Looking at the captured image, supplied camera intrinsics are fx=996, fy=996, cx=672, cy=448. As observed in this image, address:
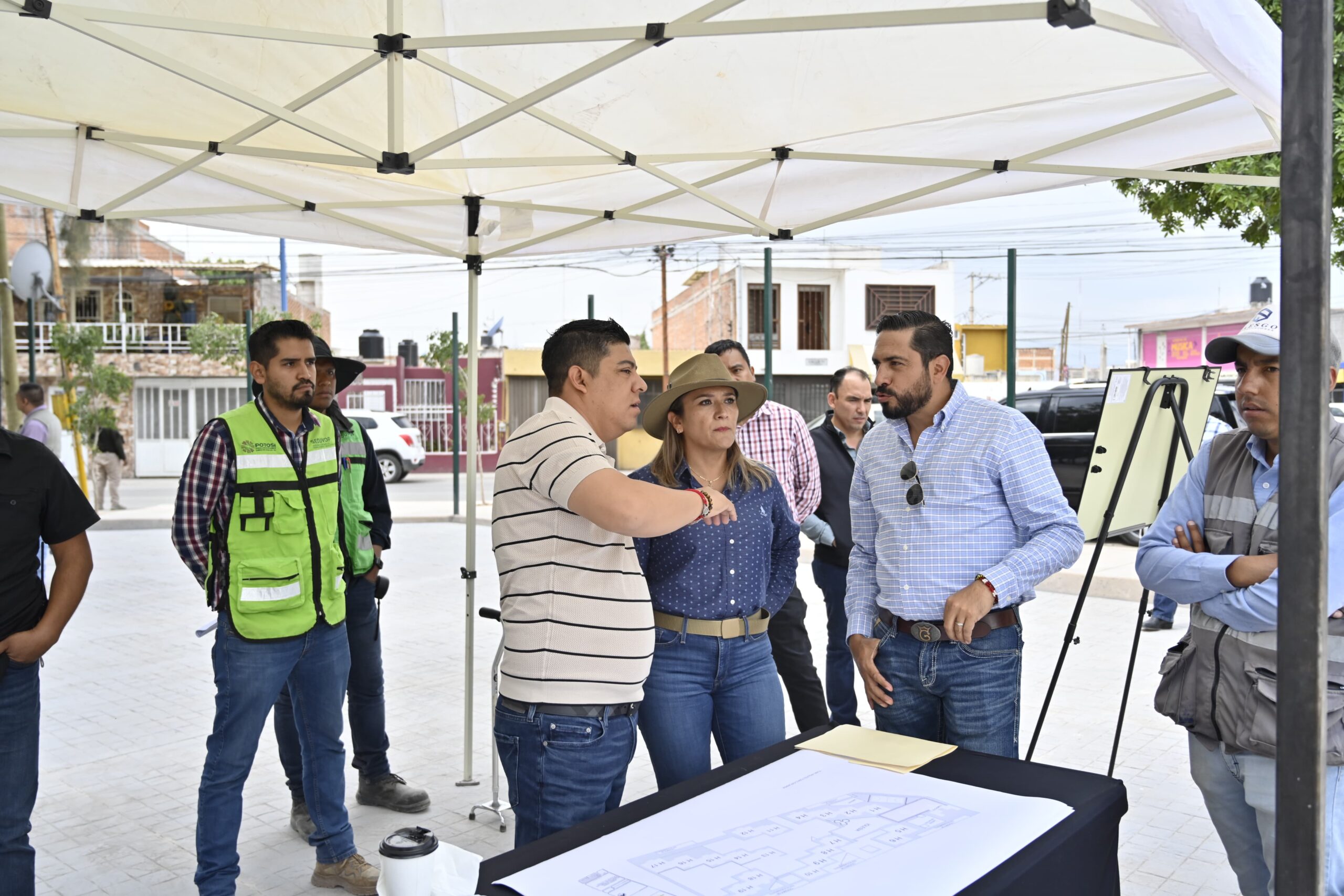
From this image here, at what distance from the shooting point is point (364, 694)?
433 centimetres

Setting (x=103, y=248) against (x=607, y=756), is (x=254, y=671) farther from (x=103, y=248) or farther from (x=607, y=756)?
(x=103, y=248)

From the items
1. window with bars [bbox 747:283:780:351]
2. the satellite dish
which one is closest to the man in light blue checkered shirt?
the satellite dish

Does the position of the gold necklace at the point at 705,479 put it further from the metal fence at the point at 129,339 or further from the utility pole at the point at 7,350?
the metal fence at the point at 129,339

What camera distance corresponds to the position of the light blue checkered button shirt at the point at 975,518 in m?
2.63

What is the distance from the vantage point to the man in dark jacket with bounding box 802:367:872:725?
15.7 ft

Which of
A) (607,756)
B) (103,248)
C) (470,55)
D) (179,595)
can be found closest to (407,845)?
(607,756)

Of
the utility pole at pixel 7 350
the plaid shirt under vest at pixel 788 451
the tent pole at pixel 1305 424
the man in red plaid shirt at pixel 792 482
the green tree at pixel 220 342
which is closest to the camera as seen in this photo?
the tent pole at pixel 1305 424

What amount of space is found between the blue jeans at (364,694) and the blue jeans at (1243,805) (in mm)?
3133

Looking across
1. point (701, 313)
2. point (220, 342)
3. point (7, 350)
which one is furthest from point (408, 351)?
point (7, 350)

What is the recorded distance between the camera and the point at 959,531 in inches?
106

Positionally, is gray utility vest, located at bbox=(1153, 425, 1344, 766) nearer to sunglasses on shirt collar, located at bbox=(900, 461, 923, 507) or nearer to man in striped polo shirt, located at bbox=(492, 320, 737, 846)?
sunglasses on shirt collar, located at bbox=(900, 461, 923, 507)

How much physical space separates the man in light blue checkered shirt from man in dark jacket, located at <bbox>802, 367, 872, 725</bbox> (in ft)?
6.10

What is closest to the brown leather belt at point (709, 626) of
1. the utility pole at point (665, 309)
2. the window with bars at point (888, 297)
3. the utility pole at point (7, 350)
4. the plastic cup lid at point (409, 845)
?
the plastic cup lid at point (409, 845)

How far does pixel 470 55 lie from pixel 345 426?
161cm
